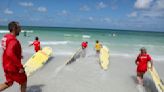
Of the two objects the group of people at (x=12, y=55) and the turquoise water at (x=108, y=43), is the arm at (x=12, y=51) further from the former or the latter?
the turquoise water at (x=108, y=43)

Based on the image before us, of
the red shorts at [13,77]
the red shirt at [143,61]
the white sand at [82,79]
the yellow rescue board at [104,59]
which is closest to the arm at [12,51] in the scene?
the red shorts at [13,77]

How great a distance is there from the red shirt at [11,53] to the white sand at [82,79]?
8.62 feet

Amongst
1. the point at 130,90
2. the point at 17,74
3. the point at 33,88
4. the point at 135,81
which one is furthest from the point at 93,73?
the point at 17,74

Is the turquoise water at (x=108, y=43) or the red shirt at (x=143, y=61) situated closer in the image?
the red shirt at (x=143, y=61)

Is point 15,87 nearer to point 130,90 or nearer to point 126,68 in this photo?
point 130,90

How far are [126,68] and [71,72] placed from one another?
3.10 m

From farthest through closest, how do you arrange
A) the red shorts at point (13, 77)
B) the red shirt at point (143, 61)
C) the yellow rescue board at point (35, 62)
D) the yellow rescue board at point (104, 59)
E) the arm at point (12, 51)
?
1. the yellow rescue board at point (104, 59)
2. the yellow rescue board at point (35, 62)
3. the red shirt at point (143, 61)
4. the red shorts at point (13, 77)
5. the arm at point (12, 51)

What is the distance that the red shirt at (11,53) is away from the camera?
500 centimetres

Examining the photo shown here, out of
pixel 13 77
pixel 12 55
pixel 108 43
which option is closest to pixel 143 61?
pixel 13 77

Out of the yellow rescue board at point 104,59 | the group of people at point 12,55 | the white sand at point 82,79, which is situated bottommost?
the white sand at point 82,79

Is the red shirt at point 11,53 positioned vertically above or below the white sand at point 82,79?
above

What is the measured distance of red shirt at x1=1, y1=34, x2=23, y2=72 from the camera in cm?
500

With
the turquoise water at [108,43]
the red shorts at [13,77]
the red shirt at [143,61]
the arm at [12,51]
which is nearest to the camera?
the arm at [12,51]

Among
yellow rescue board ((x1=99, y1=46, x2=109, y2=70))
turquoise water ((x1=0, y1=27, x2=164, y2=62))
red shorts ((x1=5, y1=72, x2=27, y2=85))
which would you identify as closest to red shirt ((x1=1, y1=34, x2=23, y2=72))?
red shorts ((x1=5, y1=72, x2=27, y2=85))
